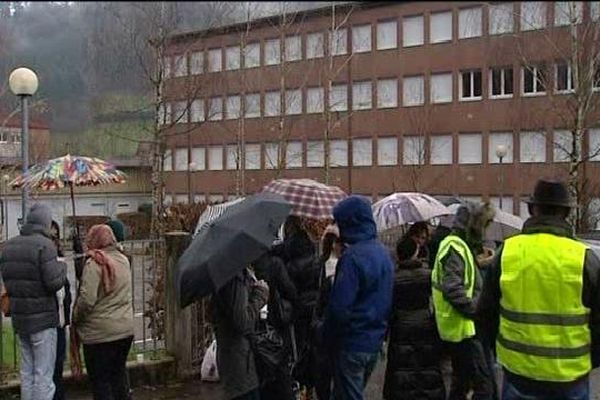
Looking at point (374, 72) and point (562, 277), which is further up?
point (374, 72)

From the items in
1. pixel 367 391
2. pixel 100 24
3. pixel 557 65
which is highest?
pixel 557 65

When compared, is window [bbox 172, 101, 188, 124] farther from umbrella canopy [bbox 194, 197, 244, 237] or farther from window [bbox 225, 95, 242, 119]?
umbrella canopy [bbox 194, 197, 244, 237]

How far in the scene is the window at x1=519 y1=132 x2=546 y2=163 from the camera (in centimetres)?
4688

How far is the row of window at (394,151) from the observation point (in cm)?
4700

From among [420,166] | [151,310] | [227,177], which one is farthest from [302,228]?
[227,177]

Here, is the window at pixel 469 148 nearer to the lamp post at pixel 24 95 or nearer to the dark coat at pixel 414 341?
the lamp post at pixel 24 95

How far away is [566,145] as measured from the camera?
44812 mm

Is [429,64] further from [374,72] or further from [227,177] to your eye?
[227,177]

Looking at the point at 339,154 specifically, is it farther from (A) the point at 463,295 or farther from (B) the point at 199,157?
(A) the point at 463,295

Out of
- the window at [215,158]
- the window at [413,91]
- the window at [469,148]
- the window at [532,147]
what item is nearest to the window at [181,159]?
the window at [215,158]

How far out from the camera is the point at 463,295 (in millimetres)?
6996

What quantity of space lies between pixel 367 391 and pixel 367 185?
4619 centimetres

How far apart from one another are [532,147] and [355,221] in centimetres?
4308

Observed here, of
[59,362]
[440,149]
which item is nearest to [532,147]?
[440,149]
